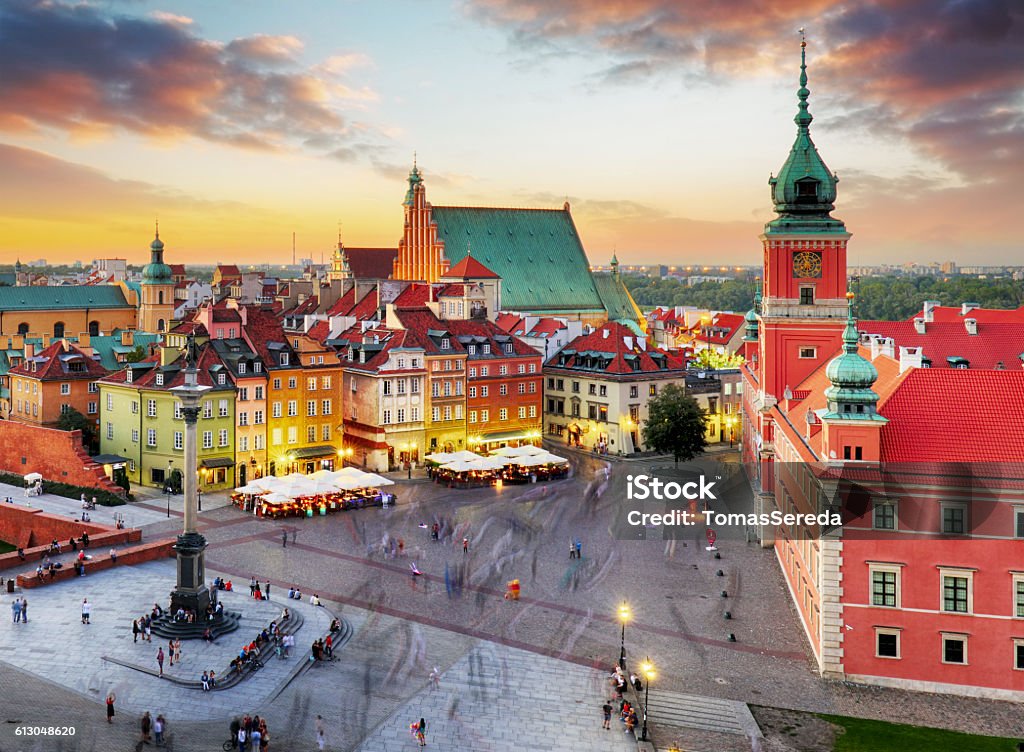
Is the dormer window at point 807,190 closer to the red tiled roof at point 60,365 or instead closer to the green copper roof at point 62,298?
the red tiled roof at point 60,365

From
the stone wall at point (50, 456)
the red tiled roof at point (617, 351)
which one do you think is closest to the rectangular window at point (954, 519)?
the red tiled roof at point (617, 351)

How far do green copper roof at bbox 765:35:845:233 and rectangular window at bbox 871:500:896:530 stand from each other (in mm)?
25528

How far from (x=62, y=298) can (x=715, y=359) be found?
80036 millimetres

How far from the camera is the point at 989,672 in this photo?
36312mm

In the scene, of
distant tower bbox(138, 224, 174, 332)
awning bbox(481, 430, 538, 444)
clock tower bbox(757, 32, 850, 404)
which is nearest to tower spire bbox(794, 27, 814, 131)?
clock tower bbox(757, 32, 850, 404)

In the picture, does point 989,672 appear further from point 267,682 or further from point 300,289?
point 300,289

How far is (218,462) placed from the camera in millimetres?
69250

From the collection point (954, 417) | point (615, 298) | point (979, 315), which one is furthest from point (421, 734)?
point (615, 298)

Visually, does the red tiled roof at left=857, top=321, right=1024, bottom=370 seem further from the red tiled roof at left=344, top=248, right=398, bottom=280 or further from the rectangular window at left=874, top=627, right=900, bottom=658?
the red tiled roof at left=344, top=248, right=398, bottom=280

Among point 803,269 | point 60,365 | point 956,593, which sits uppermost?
point 803,269

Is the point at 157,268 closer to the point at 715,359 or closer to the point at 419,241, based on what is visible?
the point at 419,241

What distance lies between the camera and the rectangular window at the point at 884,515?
122 ft

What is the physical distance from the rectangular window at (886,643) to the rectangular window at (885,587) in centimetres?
93

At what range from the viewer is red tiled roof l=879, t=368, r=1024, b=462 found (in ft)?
122
